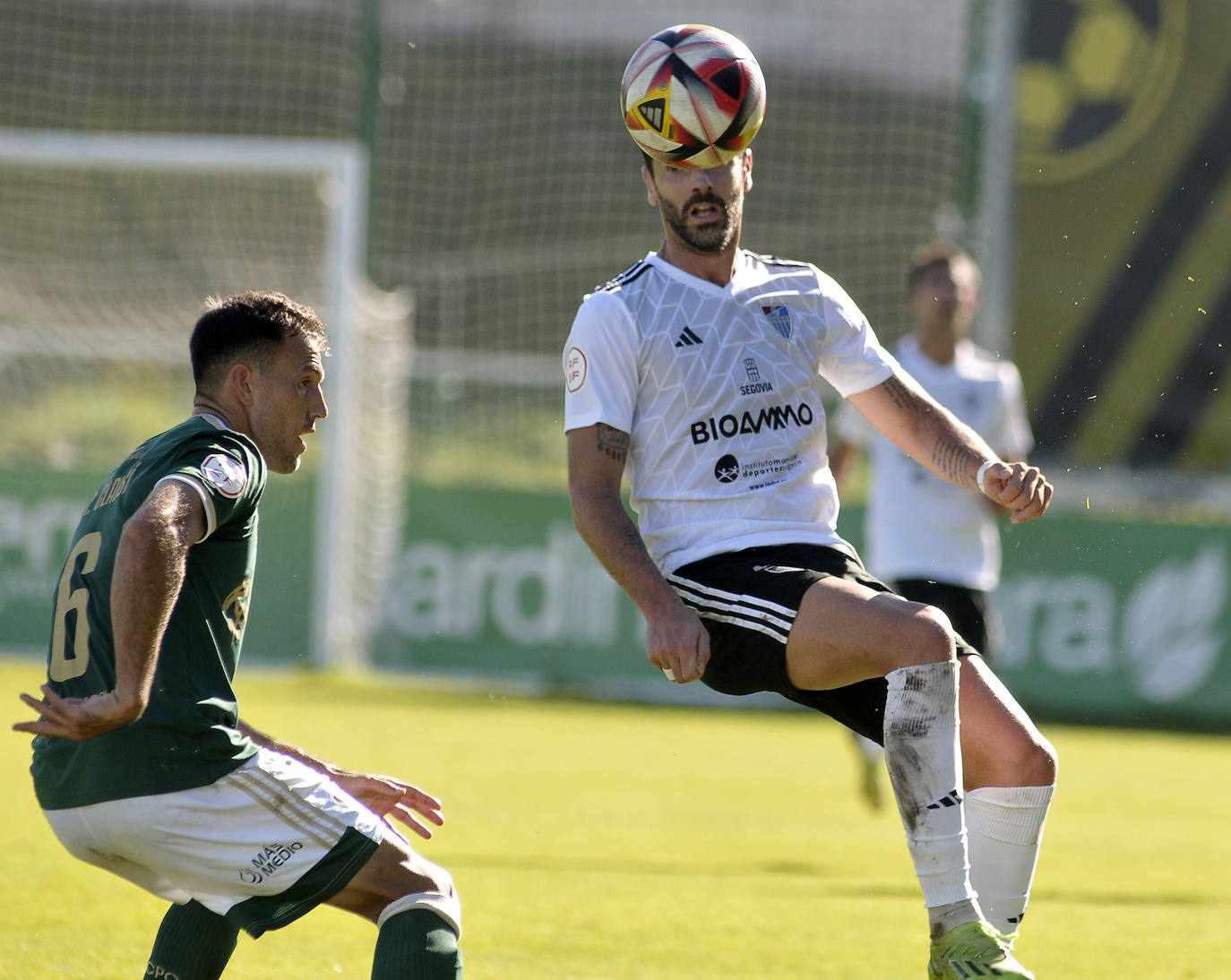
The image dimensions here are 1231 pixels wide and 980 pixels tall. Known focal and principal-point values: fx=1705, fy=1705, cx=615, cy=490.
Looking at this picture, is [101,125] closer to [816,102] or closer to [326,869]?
[816,102]

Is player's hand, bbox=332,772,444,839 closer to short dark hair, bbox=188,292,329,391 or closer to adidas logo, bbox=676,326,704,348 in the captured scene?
short dark hair, bbox=188,292,329,391

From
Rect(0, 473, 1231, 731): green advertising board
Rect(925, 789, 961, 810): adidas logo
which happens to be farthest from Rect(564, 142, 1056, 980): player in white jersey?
Rect(0, 473, 1231, 731): green advertising board

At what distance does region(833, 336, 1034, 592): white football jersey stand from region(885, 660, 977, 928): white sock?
3.93m

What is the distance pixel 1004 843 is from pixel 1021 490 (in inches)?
33.6

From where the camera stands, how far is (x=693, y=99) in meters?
4.22

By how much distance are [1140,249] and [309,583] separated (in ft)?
36.3

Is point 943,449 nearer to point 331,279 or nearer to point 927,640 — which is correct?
point 927,640

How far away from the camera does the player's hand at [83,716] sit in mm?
3232

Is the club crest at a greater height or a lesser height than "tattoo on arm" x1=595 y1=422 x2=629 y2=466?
greater

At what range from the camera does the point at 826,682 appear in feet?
12.9

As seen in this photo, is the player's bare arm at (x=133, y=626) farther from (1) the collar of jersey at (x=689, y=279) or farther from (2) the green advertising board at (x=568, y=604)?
(2) the green advertising board at (x=568, y=604)

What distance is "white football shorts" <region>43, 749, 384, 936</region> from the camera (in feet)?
11.2

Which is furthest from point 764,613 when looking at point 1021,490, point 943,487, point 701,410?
point 943,487

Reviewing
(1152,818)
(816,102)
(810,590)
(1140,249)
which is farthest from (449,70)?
(810,590)
